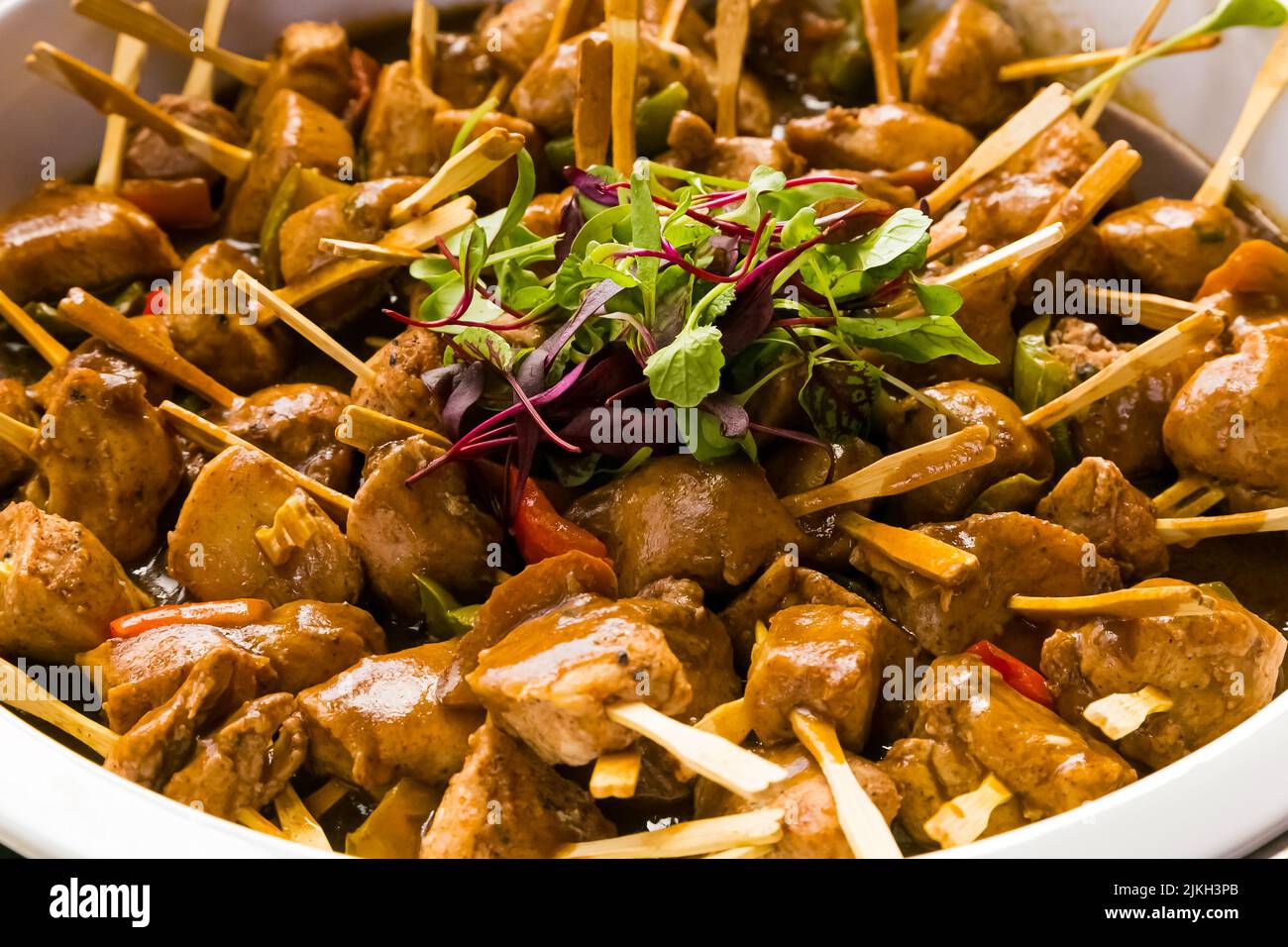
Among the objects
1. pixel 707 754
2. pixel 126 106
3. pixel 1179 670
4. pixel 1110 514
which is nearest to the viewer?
pixel 707 754

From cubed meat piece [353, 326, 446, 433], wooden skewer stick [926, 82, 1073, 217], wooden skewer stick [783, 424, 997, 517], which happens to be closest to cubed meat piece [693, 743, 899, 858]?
wooden skewer stick [783, 424, 997, 517]

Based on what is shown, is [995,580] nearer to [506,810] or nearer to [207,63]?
[506,810]

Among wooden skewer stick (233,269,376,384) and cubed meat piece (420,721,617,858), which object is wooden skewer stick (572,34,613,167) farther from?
cubed meat piece (420,721,617,858)

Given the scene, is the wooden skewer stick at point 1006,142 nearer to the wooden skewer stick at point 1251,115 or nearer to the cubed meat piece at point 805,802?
the wooden skewer stick at point 1251,115

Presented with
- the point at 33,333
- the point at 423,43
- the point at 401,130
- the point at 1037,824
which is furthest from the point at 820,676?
the point at 423,43

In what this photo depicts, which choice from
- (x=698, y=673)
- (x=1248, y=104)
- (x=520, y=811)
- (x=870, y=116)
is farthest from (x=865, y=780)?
(x=1248, y=104)

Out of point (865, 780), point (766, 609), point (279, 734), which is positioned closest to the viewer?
point (865, 780)

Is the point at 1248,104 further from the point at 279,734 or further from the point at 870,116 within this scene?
the point at 279,734
